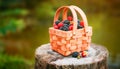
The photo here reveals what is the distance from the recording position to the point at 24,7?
27.1ft

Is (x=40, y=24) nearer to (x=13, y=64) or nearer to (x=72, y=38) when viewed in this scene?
(x=13, y=64)

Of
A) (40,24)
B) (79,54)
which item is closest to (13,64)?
(79,54)

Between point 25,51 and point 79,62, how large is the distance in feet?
12.7

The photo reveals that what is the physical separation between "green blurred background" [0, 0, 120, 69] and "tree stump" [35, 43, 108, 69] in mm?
2588

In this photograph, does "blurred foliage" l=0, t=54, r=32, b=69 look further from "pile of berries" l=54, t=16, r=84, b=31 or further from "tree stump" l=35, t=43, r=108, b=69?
"pile of berries" l=54, t=16, r=84, b=31

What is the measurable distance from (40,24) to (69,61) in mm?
5143

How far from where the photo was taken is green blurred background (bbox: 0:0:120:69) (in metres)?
6.31

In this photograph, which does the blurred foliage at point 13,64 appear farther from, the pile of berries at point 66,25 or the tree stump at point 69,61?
the pile of berries at point 66,25

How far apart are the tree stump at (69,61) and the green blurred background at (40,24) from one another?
2588mm

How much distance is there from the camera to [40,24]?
7953 mm

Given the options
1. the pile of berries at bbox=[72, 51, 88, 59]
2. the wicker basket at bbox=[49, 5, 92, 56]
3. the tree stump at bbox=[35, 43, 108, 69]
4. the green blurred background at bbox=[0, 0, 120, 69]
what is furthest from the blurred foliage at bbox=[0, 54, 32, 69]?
the pile of berries at bbox=[72, 51, 88, 59]

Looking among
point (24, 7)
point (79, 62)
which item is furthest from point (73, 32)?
point (24, 7)

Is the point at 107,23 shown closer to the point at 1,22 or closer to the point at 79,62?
the point at 1,22

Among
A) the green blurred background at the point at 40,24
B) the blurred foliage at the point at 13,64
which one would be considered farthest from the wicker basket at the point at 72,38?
the green blurred background at the point at 40,24
